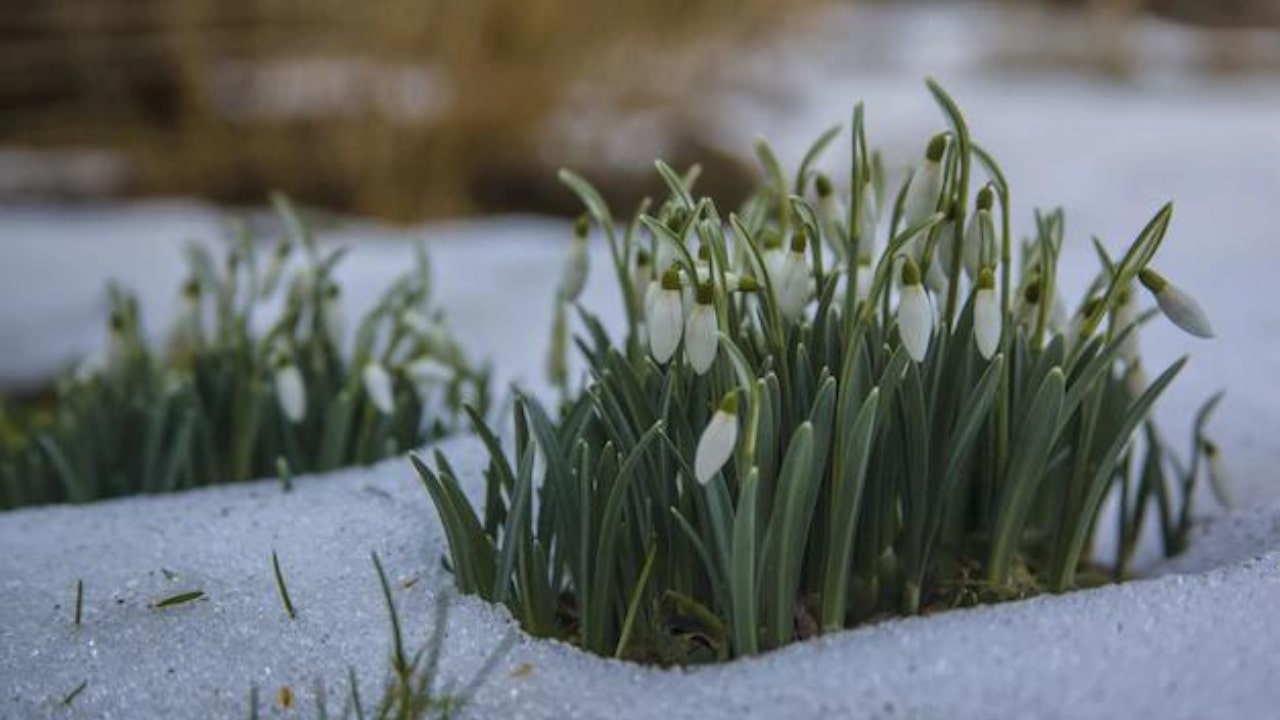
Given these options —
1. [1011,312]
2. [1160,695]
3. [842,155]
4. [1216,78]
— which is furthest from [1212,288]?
[1216,78]

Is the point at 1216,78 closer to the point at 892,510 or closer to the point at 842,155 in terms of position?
the point at 842,155

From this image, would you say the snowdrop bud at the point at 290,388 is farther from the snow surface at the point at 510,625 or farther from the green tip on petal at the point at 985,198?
the green tip on petal at the point at 985,198

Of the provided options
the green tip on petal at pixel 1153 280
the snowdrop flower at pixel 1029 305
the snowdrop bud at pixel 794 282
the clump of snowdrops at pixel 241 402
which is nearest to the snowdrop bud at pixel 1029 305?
the snowdrop flower at pixel 1029 305

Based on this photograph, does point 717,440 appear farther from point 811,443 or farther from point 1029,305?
point 1029,305

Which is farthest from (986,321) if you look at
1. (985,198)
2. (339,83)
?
(339,83)

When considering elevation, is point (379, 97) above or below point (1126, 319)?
below

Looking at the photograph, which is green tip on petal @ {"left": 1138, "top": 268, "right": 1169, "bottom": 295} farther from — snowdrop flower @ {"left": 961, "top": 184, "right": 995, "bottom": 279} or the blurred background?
the blurred background
